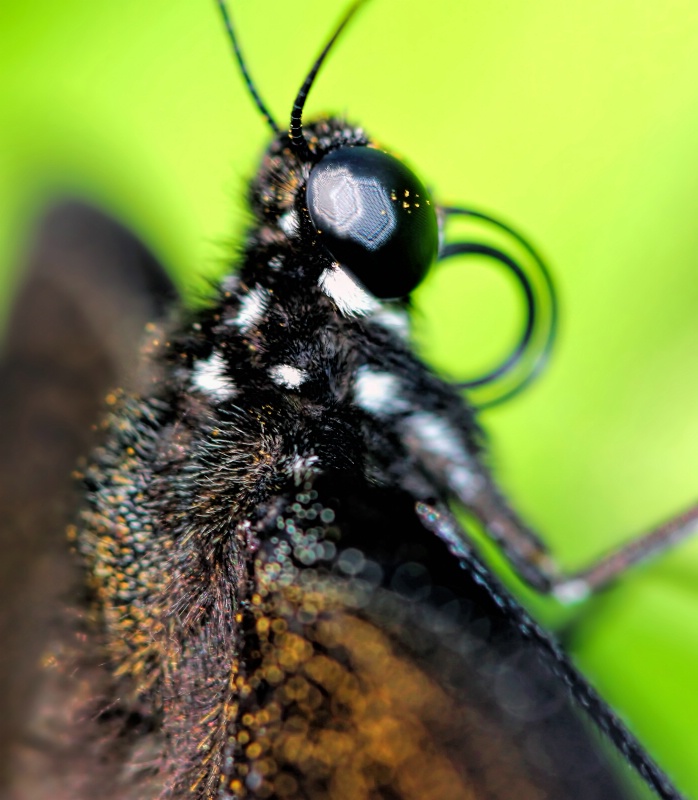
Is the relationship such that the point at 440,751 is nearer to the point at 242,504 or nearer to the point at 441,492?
the point at 242,504

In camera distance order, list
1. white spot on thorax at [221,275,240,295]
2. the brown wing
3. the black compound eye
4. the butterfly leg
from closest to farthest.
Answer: the black compound eye, white spot on thorax at [221,275,240,295], the brown wing, the butterfly leg

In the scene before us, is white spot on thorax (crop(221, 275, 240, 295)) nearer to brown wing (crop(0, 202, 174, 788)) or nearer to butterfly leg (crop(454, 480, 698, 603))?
brown wing (crop(0, 202, 174, 788))

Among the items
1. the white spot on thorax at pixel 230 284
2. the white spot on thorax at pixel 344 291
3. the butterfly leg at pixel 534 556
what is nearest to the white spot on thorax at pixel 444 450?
the butterfly leg at pixel 534 556

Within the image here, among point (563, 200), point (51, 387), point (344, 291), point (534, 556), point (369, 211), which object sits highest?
point (563, 200)

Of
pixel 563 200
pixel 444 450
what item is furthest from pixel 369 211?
pixel 563 200

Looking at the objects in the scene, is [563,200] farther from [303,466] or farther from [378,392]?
[303,466]

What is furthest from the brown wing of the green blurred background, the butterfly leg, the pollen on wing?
the butterfly leg

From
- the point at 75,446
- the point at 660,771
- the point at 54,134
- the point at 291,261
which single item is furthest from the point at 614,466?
the point at 54,134
